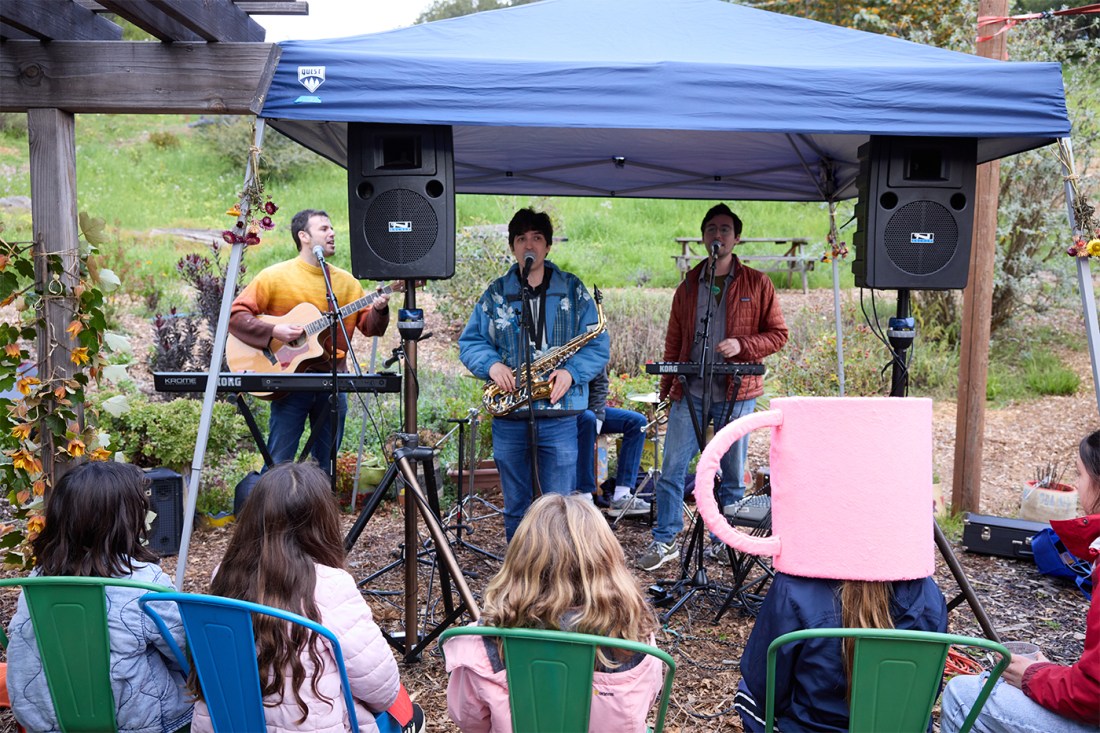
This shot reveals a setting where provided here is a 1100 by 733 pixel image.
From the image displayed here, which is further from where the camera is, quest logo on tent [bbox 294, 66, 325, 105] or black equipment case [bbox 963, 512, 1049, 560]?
black equipment case [bbox 963, 512, 1049, 560]

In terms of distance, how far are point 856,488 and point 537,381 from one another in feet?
7.19

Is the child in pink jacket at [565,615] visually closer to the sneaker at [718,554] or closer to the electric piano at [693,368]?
the electric piano at [693,368]

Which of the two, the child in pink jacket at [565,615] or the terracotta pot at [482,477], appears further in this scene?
the terracotta pot at [482,477]

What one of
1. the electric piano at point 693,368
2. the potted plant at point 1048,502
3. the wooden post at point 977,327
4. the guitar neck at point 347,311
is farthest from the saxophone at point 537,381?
the potted plant at point 1048,502

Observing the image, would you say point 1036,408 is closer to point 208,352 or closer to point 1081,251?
point 1081,251

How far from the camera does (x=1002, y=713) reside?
2.17 meters

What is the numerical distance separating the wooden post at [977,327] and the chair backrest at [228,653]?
16.0ft

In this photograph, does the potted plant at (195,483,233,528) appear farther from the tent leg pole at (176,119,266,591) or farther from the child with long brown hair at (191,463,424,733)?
the child with long brown hair at (191,463,424,733)

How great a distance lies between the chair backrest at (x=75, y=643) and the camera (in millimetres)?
1968

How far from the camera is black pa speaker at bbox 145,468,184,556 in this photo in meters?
5.01

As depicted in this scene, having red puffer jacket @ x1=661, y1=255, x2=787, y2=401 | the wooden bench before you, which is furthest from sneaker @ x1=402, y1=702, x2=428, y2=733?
the wooden bench

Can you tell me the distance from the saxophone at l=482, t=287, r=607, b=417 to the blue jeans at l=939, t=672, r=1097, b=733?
2.16 metres

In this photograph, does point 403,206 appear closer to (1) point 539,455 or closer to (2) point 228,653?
(1) point 539,455

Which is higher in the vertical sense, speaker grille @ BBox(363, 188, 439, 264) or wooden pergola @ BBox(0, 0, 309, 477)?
wooden pergola @ BBox(0, 0, 309, 477)
